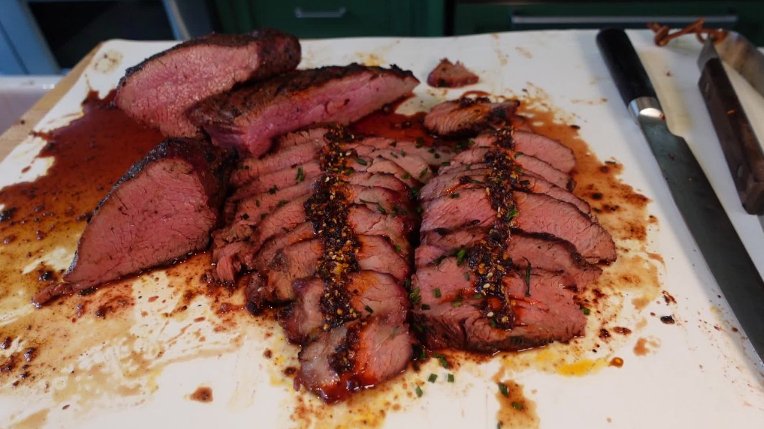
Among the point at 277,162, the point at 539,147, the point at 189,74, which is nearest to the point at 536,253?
the point at 539,147

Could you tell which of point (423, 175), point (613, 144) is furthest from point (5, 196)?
point (613, 144)

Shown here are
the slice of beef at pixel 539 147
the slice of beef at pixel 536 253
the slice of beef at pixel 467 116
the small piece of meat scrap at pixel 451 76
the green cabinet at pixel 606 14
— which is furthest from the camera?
the green cabinet at pixel 606 14

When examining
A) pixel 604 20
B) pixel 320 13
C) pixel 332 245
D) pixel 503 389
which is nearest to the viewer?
pixel 503 389

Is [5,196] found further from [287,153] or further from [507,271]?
[507,271]

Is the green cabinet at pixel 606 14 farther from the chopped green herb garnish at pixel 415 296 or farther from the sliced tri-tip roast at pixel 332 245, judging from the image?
the chopped green herb garnish at pixel 415 296

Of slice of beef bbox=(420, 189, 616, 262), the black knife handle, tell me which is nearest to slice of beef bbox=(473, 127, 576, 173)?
slice of beef bbox=(420, 189, 616, 262)

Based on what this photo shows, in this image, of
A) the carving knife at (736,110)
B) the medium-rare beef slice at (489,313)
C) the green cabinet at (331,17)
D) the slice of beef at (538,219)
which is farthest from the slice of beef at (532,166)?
the green cabinet at (331,17)

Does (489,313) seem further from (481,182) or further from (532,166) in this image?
(532,166)

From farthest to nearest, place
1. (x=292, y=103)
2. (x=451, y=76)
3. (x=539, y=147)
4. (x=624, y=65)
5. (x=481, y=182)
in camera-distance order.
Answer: (x=451, y=76)
(x=624, y=65)
(x=292, y=103)
(x=539, y=147)
(x=481, y=182)
